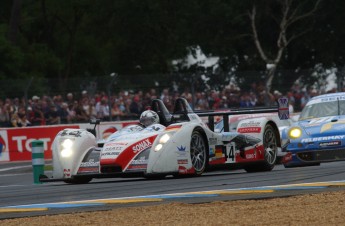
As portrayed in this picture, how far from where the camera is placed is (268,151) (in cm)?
1814

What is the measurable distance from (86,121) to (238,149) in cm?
1043

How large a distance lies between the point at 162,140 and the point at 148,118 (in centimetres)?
110

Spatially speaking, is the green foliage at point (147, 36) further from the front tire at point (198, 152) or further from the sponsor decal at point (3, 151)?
the front tire at point (198, 152)

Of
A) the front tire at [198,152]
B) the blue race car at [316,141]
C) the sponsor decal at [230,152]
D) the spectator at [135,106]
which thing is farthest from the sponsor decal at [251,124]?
the spectator at [135,106]

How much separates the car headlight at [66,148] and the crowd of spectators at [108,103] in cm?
1007

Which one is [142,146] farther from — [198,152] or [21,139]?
[21,139]

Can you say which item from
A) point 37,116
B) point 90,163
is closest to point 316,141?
point 90,163

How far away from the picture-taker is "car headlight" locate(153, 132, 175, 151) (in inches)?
606

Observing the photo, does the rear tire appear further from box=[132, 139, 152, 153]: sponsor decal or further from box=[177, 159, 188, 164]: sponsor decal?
box=[177, 159, 188, 164]: sponsor decal

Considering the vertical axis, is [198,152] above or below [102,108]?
below

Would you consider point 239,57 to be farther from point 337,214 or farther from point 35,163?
point 337,214

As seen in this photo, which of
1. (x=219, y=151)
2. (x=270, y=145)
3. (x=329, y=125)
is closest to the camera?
(x=219, y=151)

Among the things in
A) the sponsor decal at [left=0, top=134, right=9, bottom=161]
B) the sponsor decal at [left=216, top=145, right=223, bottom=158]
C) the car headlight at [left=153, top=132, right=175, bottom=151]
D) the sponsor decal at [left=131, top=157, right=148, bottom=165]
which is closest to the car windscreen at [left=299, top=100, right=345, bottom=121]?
the sponsor decal at [left=216, top=145, right=223, bottom=158]

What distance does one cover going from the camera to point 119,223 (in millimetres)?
9570
